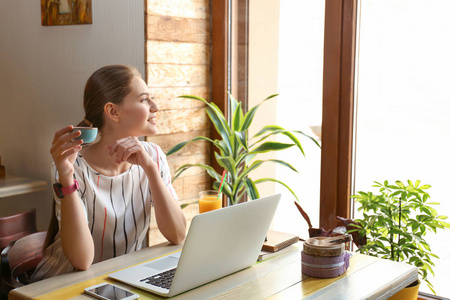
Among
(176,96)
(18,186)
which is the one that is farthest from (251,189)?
(18,186)

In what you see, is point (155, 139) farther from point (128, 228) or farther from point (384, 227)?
point (384, 227)

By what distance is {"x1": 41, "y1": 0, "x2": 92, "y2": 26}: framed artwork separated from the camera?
294 cm

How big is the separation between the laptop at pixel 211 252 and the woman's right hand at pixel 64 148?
384 millimetres

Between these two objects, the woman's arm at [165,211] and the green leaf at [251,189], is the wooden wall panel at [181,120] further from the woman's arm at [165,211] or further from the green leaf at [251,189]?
the woman's arm at [165,211]

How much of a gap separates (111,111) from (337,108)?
1.06 meters

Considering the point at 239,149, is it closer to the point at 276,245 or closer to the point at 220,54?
the point at 220,54

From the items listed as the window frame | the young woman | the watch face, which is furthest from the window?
the watch face

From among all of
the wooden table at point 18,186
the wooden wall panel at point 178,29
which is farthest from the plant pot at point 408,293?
the wooden table at point 18,186

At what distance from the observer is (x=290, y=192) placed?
285 cm

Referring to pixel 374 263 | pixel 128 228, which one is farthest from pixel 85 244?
pixel 374 263

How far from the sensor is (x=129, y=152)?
190 cm

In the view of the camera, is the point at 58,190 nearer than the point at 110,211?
Yes

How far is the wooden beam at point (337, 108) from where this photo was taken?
2.52 m

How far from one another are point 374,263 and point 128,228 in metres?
0.90
